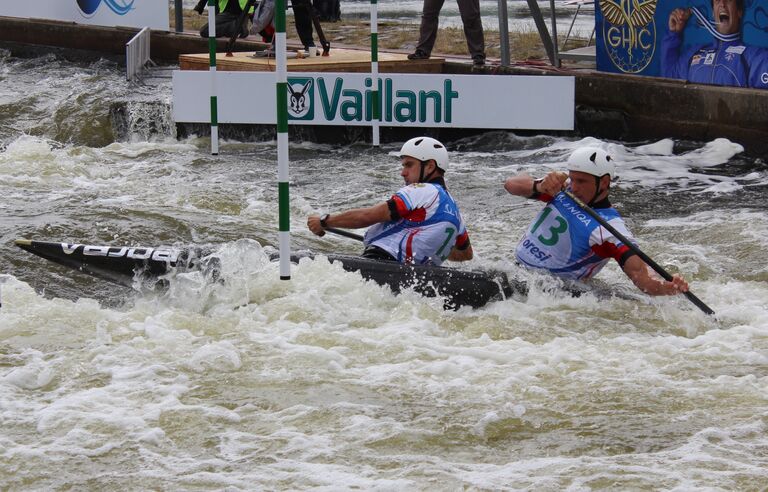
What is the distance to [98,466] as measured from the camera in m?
4.77

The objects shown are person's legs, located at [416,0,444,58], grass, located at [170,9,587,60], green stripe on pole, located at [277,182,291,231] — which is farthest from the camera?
grass, located at [170,9,587,60]

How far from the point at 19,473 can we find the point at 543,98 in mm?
8812

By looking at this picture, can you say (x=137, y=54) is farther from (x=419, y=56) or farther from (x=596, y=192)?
(x=596, y=192)

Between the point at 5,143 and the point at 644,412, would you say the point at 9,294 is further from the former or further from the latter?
the point at 5,143

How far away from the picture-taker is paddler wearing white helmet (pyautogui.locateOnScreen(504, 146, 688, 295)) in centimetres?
658

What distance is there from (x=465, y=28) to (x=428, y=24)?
1.60 feet

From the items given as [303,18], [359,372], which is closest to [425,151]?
[359,372]

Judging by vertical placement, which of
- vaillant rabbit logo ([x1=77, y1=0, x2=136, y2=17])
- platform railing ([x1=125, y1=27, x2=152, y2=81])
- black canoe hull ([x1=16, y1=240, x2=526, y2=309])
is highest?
vaillant rabbit logo ([x1=77, y1=0, x2=136, y2=17])

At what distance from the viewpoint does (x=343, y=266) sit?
22.4ft

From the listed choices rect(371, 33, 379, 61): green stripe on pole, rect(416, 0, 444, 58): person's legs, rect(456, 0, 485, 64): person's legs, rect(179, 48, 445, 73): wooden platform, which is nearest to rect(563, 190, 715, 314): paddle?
rect(371, 33, 379, 61): green stripe on pole

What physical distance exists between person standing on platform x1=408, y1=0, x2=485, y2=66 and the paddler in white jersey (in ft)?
21.0

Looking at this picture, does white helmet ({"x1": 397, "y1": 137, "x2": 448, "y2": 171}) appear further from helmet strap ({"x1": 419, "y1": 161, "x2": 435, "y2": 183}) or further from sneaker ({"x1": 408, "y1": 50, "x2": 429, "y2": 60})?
sneaker ({"x1": 408, "y1": 50, "x2": 429, "y2": 60})

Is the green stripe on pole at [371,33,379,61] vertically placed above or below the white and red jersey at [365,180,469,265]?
above

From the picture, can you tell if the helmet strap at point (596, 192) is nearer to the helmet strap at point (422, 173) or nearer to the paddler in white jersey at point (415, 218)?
the paddler in white jersey at point (415, 218)
